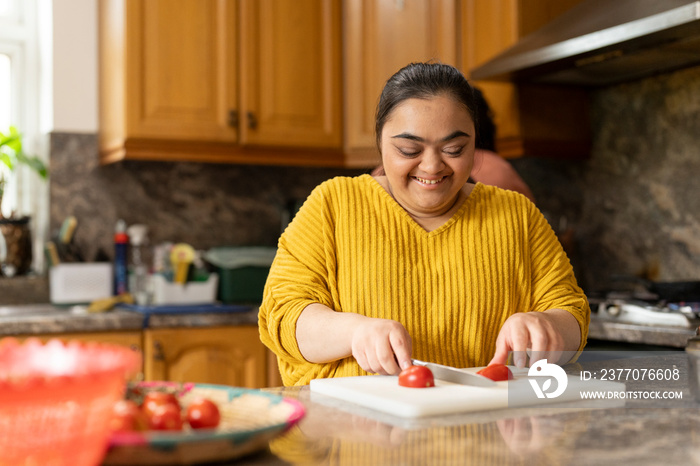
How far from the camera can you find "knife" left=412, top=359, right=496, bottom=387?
100cm

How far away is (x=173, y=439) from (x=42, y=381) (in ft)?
0.52

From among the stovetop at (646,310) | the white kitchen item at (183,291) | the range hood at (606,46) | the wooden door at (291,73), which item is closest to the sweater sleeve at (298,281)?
the stovetop at (646,310)

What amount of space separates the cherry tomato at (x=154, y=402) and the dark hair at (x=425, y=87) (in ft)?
2.44

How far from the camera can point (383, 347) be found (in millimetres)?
1059

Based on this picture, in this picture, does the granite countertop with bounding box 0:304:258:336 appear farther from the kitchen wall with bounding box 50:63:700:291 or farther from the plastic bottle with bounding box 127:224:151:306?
the kitchen wall with bounding box 50:63:700:291

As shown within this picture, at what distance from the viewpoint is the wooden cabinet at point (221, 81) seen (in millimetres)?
2857

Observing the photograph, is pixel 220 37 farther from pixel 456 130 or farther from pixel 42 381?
pixel 42 381

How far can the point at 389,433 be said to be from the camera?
812 millimetres

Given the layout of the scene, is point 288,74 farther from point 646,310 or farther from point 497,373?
point 497,373

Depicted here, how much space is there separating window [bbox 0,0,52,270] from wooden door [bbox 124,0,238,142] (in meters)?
0.54

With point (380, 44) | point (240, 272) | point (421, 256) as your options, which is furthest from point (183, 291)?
point (421, 256)

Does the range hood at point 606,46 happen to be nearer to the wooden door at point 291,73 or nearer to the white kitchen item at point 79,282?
the wooden door at point 291,73

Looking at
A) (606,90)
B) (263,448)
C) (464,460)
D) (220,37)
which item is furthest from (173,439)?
(606,90)

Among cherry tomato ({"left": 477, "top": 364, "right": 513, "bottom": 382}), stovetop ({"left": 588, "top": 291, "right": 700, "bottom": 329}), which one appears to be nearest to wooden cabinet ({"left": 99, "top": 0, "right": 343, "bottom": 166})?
stovetop ({"left": 588, "top": 291, "right": 700, "bottom": 329})
